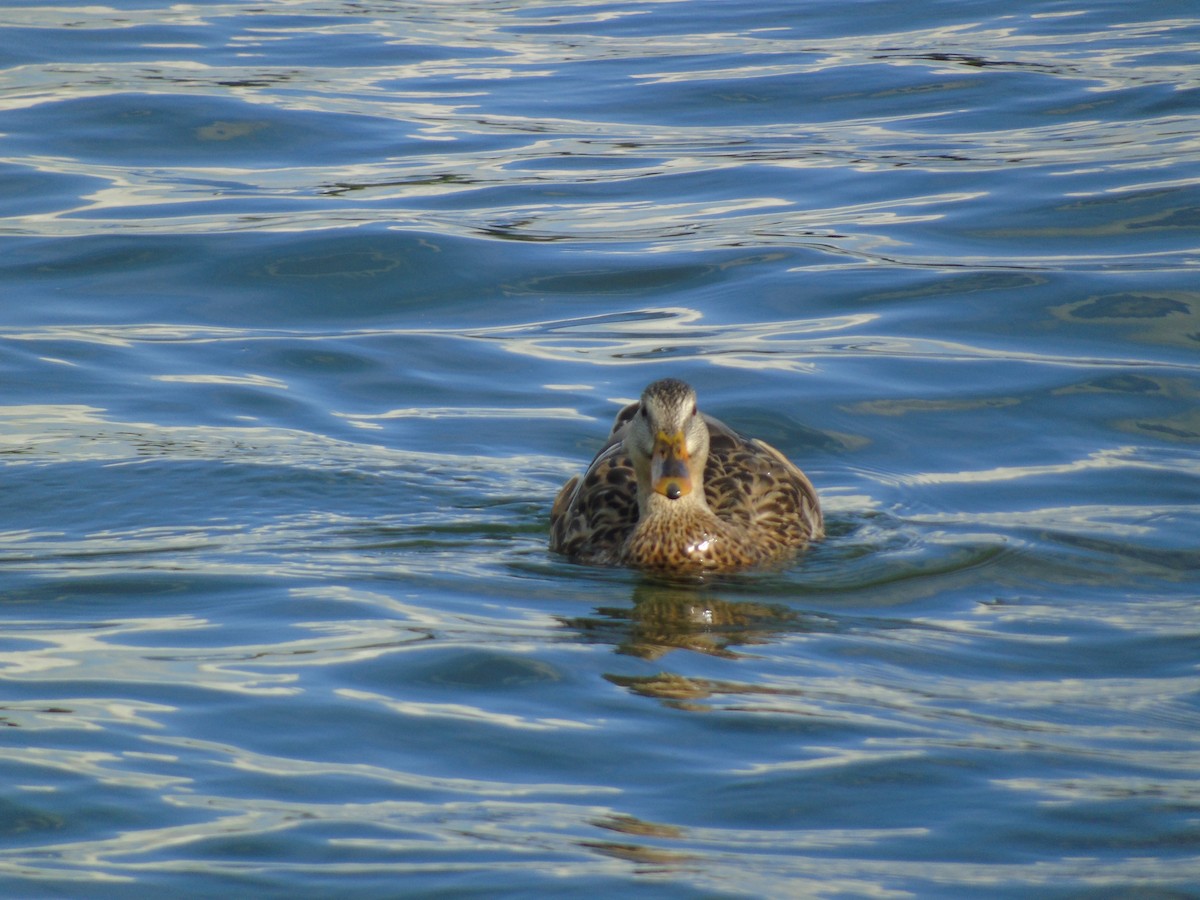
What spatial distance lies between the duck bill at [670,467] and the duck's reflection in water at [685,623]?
1.32ft

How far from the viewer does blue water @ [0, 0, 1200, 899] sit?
557 cm

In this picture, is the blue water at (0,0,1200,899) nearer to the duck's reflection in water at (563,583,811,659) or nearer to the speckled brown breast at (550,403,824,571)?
the duck's reflection in water at (563,583,811,659)

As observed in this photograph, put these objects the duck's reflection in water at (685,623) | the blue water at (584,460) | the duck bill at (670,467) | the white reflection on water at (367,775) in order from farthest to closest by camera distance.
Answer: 1. the duck bill at (670,467)
2. the duck's reflection in water at (685,623)
3. the white reflection on water at (367,775)
4. the blue water at (584,460)

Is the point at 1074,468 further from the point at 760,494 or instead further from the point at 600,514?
the point at 600,514

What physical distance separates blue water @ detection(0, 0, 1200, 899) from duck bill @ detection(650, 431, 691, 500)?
40 centimetres

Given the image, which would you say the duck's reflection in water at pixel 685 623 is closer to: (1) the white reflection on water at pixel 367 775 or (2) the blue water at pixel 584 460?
(2) the blue water at pixel 584 460

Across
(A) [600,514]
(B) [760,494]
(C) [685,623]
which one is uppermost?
(B) [760,494]

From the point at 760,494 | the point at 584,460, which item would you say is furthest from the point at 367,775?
the point at 584,460

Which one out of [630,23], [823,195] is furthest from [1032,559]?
[630,23]

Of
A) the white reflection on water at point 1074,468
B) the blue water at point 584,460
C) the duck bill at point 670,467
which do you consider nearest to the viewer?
the blue water at point 584,460

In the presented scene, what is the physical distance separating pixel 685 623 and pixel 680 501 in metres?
0.89

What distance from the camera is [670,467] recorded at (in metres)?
8.41

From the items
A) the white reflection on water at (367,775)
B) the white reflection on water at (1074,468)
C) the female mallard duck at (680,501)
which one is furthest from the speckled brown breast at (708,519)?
the white reflection on water at (367,775)

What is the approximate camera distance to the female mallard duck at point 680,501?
8414 mm
